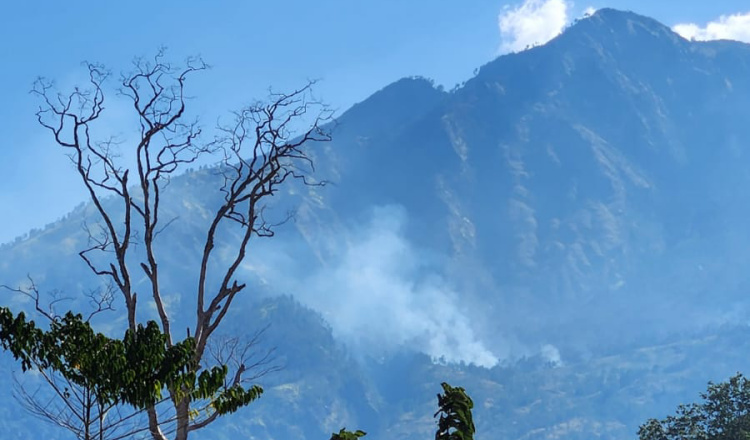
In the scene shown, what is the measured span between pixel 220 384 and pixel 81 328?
6.34 feet

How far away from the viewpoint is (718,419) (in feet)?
125

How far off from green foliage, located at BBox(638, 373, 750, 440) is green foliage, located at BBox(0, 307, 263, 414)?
26556mm

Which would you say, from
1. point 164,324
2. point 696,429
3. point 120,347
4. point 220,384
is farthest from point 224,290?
point 696,429

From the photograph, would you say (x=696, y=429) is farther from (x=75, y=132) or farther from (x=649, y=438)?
(x=75, y=132)

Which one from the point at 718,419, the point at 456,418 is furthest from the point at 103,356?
the point at 718,419

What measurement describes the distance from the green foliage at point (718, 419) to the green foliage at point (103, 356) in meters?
26.6

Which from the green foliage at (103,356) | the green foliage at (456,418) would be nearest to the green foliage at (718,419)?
the green foliage at (456,418)

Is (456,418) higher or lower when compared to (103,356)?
higher

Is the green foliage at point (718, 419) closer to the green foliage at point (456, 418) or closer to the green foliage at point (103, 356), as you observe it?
the green foliage at point (456, 418)

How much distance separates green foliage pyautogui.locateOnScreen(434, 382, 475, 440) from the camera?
43.4ft

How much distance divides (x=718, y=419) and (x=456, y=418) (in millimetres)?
27736

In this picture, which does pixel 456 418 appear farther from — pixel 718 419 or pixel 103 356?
pixel 718 419

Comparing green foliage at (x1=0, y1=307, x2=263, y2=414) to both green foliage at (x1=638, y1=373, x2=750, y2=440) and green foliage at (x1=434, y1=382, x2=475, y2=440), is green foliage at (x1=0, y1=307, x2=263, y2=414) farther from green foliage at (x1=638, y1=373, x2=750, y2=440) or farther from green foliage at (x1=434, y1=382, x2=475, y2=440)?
green foliage at (x1=638, y1=373, x2=750, y2=440)

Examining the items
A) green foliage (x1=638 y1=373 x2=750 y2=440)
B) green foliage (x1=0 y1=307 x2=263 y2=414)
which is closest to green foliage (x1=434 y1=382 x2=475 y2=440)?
green foliage (x1=0 y1=307 x2=263 y2=414)
